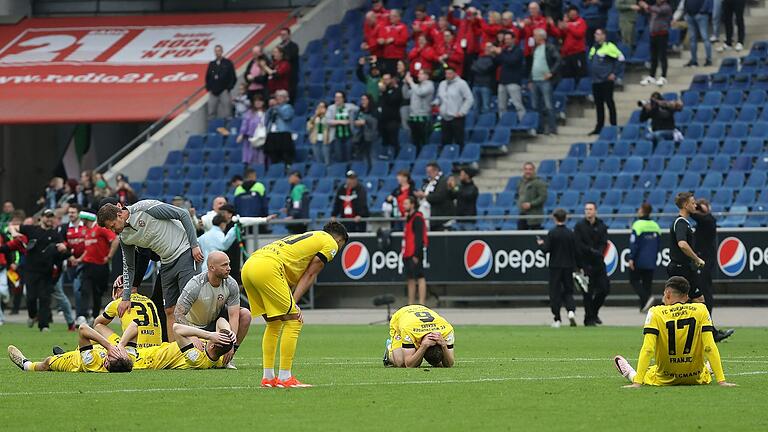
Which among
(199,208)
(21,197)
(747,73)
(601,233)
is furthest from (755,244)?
(21,197)

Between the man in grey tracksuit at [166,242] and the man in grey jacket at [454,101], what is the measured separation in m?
16.2

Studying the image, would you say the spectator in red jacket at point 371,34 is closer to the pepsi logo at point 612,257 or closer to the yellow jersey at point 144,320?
the pepsi logo at point 612,257

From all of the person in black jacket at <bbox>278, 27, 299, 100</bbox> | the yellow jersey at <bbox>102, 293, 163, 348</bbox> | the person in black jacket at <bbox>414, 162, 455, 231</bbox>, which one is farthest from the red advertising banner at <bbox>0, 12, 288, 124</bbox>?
the yellow jersey at <bbox>102, 293, 163, 348</bbox>

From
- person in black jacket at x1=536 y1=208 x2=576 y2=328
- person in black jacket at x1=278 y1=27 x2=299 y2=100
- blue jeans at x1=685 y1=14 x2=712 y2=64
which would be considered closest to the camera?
person in black jacket at x1=536 y1=208 x2=576 y2=328

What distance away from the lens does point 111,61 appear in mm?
41562

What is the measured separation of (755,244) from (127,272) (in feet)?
48.5

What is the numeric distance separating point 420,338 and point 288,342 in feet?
9.62

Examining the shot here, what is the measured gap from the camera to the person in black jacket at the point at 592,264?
25641 millimetres

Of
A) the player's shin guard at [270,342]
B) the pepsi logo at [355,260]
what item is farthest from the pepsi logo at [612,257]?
the player's shin guard at [270,342]

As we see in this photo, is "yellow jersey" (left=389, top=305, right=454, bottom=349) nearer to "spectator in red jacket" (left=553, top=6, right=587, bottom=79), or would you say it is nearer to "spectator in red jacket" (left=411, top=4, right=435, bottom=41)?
"spectator in red jacket" (left=553, top=6, right=587, bottom=79)

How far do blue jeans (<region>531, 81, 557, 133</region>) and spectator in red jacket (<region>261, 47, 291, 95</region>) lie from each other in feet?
20.9

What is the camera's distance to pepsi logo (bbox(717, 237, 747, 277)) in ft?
92.8

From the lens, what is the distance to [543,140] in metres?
34.3

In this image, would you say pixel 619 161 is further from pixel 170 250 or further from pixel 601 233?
pixel 170 250
